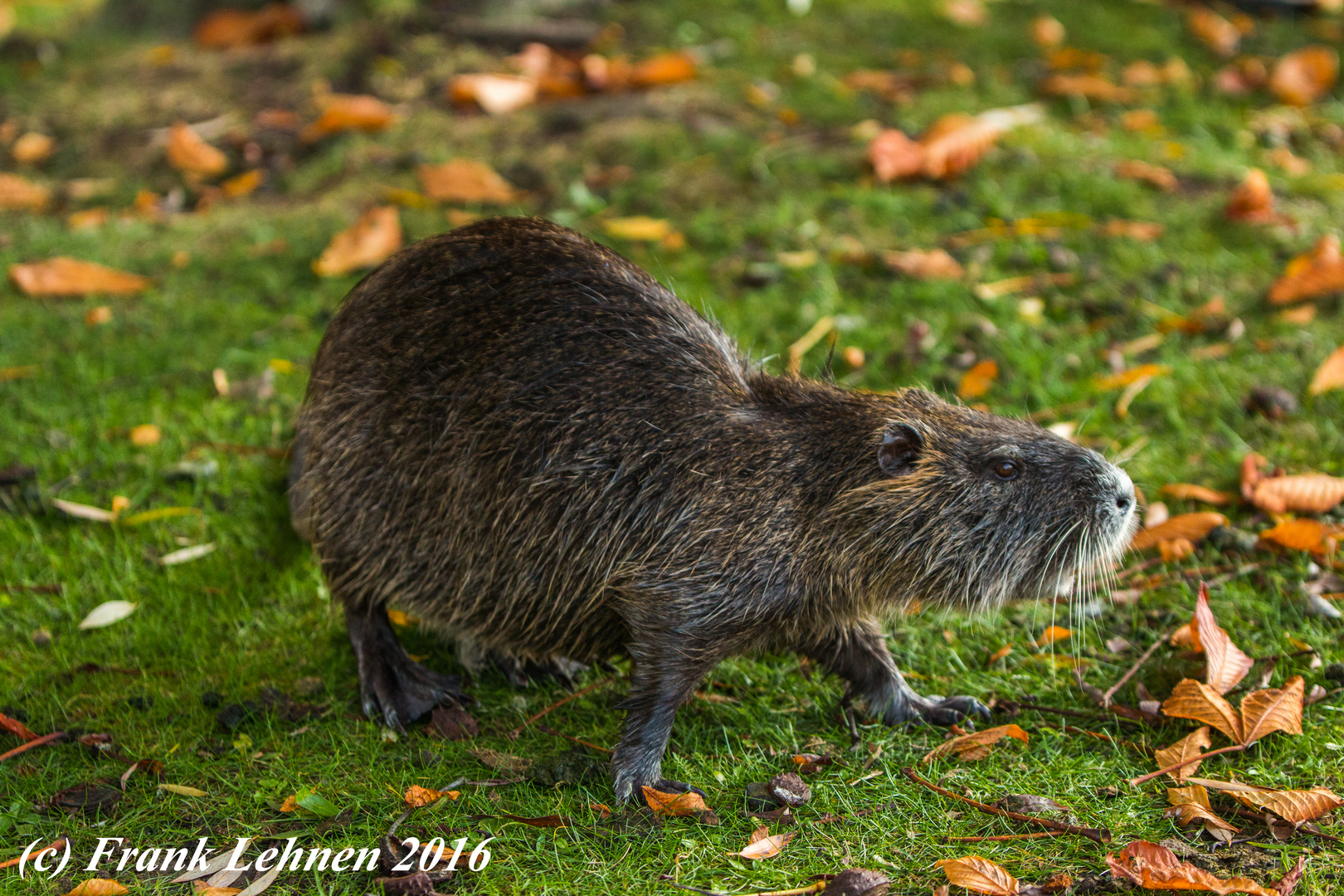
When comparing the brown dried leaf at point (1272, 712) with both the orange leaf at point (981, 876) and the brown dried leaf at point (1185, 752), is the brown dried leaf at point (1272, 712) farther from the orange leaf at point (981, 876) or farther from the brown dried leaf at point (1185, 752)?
the orange leaf at point (981, 876)

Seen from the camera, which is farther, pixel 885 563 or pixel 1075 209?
pixel 1075 209

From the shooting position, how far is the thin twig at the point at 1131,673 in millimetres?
3072

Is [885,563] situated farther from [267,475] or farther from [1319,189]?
[1319,189]

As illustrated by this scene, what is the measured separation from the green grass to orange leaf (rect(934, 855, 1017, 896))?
103mm

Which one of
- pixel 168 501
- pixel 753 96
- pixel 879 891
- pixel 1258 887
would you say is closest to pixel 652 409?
pixel 879 891

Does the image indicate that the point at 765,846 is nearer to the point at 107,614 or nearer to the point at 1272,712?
the point at 1272,712

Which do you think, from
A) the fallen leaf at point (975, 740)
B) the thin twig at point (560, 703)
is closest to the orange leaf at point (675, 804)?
the thin twig at point (560, 703)

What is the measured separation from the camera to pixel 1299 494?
364 cm

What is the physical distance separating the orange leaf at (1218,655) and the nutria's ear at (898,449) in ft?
2.70

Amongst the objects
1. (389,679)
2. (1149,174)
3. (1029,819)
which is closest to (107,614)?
(389,679)

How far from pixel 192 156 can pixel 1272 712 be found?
214 inches

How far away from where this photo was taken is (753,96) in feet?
21.1

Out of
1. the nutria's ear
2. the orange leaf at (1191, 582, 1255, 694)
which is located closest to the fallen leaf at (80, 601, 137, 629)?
the nutria's ear

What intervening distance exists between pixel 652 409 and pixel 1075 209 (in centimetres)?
322
